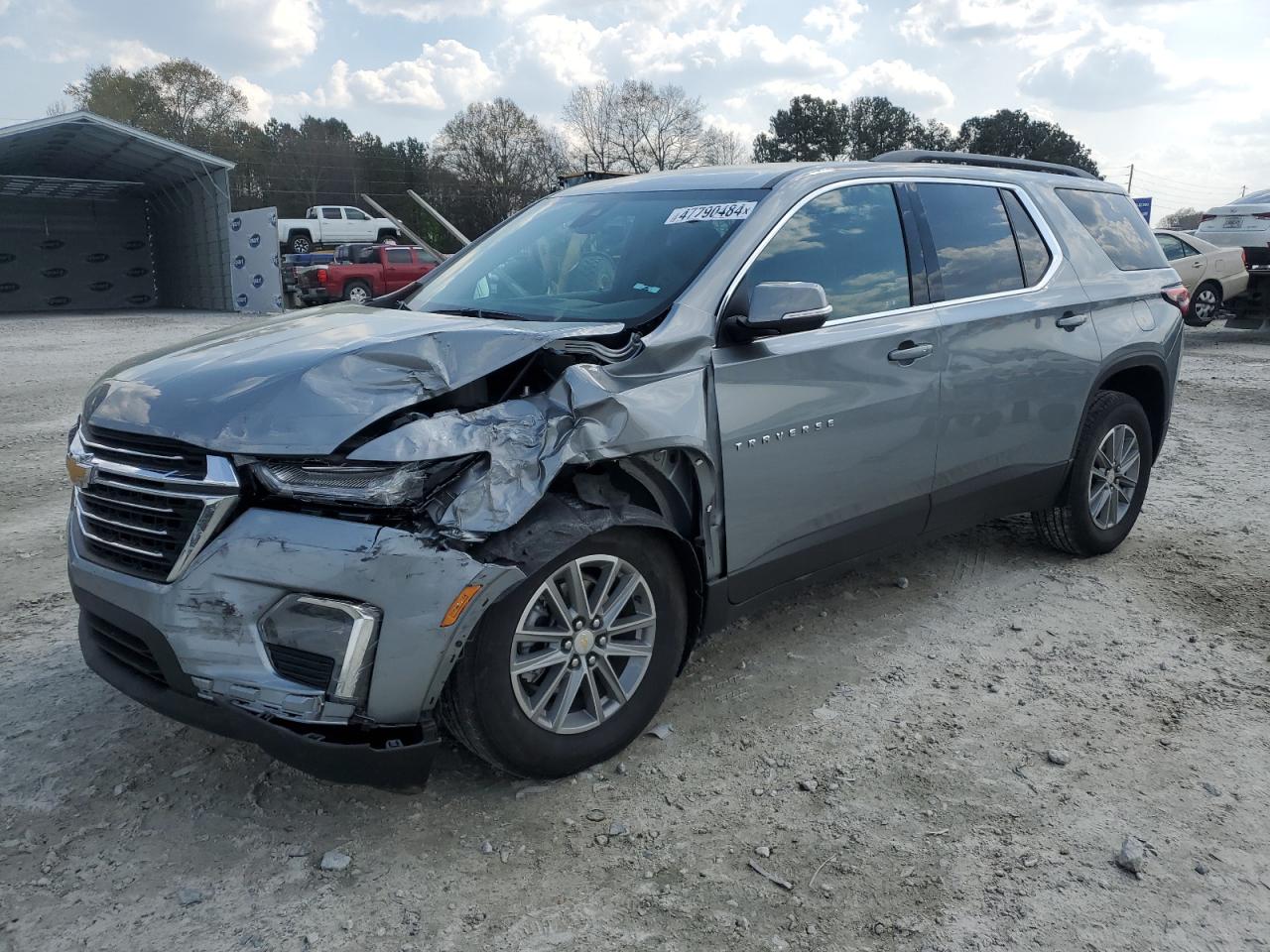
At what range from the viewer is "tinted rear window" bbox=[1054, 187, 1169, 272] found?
4891 mm

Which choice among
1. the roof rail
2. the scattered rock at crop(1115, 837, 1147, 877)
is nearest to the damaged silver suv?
the roof rail

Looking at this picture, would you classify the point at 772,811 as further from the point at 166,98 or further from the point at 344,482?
the point at 166,98

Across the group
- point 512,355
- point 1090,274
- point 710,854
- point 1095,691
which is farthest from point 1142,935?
point 1090,274

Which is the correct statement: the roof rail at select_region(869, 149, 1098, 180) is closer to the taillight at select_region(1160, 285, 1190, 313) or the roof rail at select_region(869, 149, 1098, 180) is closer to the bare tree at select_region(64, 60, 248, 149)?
the taillight at select_region(1160, 285, 1190, 313)

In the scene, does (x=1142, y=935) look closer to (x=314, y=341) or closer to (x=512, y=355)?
(x=512, y=355)

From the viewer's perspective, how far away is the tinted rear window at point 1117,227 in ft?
16.0

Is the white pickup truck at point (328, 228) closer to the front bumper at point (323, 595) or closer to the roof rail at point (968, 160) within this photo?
the roof rail at point (968, 160)

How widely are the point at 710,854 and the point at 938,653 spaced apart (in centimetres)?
168

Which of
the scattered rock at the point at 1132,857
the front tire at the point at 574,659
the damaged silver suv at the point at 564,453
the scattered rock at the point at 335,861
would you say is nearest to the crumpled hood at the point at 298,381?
the damaged silver suv at the point at 564,453

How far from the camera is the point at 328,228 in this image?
1526 inches

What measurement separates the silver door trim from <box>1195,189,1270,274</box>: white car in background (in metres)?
13.4

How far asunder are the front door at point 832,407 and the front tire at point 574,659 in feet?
1.25

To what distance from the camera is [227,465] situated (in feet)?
8.33

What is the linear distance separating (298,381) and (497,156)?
58.9m
